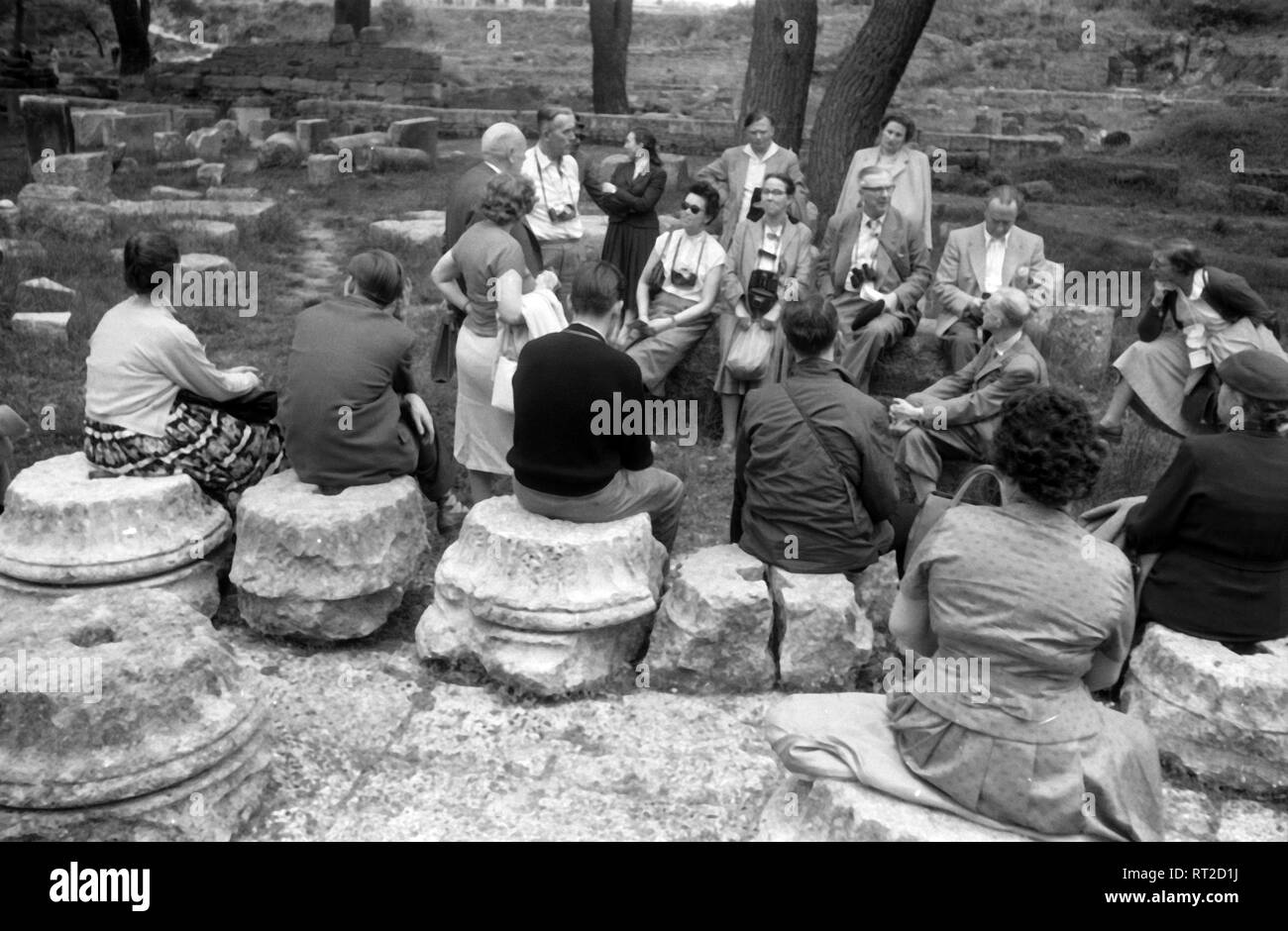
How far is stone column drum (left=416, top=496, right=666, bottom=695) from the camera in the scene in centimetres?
427

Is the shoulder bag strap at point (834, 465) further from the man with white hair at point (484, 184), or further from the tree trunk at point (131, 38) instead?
the tree trunk at point (131, 38)

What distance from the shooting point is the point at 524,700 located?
171 inches

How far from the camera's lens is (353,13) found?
25156 millimetres

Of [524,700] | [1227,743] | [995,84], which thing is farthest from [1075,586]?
[995,84]

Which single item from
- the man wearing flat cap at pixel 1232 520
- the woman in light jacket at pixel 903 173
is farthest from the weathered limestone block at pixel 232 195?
the man wearing flat cap at pixel 1232 520

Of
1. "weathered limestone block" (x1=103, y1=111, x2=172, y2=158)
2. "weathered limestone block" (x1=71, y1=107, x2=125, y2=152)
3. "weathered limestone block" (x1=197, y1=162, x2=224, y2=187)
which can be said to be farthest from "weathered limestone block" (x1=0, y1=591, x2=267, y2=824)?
"weathered limestone block" (x1=103, y1=111, x2=172, y2=158)

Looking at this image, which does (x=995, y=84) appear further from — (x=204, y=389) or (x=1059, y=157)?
(x=204, y=389)

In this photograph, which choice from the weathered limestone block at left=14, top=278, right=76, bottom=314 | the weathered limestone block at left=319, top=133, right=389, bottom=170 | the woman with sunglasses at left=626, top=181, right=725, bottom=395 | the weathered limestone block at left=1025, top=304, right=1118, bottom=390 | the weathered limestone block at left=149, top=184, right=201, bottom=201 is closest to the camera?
the woman with sunglasses at left=626, top=181, right=725, bottom=395

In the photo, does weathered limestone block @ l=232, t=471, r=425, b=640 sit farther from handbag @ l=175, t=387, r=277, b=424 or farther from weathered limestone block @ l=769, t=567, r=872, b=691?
weathered limestone block @ l=769, t=567, r=872, b=691

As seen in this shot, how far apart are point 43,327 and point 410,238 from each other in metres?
3.54

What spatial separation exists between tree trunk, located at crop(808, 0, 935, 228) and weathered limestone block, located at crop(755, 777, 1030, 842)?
6498 mm

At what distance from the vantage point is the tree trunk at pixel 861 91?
356 inches

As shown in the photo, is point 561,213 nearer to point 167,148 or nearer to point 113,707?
point 113,707

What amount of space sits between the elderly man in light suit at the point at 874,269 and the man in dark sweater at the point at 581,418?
222 centimetres
